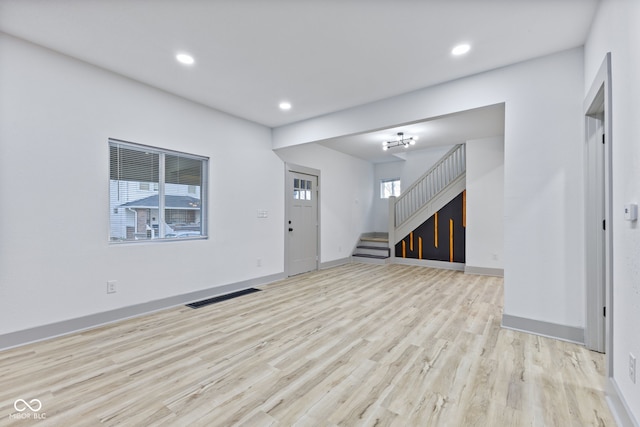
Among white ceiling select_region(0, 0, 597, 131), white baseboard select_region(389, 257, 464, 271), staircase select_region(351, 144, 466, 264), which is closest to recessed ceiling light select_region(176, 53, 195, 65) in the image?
white ceiling select_region(0, 0, 597, 131)

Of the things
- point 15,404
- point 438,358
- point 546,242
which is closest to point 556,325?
point 546,242

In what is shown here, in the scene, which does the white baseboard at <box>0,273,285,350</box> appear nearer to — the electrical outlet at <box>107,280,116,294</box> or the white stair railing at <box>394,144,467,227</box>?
the electrical outlet at <box>107,280,116,294</box>

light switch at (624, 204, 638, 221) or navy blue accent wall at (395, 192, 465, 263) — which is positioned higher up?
light switch at (624, 204, 638, 221)

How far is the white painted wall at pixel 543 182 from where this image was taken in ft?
8.84

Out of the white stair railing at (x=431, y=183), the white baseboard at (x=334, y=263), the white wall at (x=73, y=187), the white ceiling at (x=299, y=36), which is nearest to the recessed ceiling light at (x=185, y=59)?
the white ceiling at (x=299, y=36)

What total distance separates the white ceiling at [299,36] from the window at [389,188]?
575cm

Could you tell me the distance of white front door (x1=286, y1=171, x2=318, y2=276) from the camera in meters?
5.66

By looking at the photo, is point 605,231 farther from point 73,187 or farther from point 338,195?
point 338,195

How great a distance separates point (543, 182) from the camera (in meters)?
2.83

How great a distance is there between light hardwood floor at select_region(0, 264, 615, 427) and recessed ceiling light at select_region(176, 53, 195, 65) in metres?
2.84

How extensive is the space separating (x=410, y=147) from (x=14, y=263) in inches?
254

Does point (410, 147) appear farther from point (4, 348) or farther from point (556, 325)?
point (4, 348)

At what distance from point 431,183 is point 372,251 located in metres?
2.29

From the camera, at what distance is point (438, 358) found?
2377 mm
